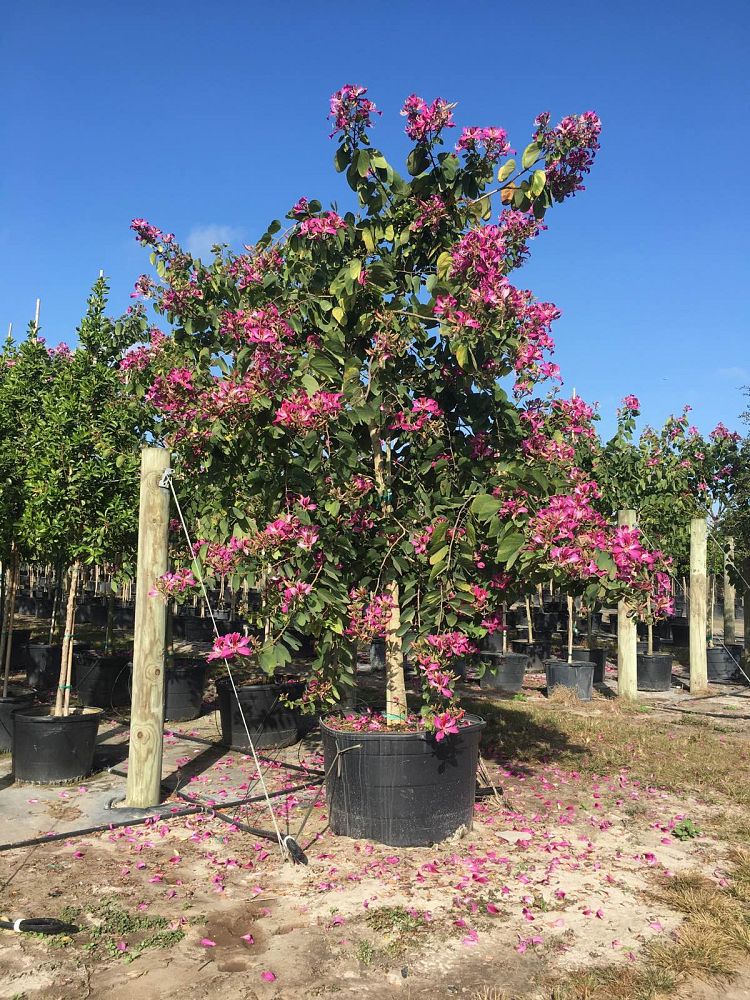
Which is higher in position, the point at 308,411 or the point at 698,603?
the point at 308,411

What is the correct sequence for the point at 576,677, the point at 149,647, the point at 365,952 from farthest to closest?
the point at 576,677 < the point at 149,647 < the point at 365,952

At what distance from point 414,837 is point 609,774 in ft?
8.79

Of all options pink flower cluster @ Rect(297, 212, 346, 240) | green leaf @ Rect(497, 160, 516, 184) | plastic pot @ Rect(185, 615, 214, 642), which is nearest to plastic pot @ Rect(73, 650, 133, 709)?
pink flower cluster @ Rect(297, 212, 346, 240)

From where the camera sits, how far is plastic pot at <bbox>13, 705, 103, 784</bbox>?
6.20m

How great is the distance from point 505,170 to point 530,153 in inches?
6.8

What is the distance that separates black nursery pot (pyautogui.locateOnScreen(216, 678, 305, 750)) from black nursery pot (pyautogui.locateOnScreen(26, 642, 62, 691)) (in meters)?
3.92

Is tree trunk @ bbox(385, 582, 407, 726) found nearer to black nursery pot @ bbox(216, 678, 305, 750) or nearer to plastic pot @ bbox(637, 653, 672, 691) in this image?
black nursery pot @ bbox(216, 678, 305, 750)

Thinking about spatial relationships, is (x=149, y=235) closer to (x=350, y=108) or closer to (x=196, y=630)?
(x=350, y=108)

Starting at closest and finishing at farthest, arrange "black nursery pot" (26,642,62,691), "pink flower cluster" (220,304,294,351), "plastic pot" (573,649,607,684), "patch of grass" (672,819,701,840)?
"pink flower cluster" (220,304,294,351)
"patch of grass" (672,819,701,840)
"black nursery pot" (26,642,62,691)
"plastic pot" (573,649,607,684)

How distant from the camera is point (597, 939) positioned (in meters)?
3.61

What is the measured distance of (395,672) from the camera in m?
5.26

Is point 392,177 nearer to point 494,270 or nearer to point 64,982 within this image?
point 494,270

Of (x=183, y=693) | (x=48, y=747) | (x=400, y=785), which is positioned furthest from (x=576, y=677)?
(x=48, y=747)

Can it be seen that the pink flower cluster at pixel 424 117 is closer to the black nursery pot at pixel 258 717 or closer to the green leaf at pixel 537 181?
the green leaf at pixel 537 181
